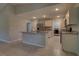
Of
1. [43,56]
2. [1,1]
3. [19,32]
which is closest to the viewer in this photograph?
[1,1]

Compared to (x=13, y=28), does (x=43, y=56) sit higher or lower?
lower

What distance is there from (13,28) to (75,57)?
1.66 metres

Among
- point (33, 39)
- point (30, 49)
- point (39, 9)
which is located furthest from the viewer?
point (33, 39)

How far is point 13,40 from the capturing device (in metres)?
2.75

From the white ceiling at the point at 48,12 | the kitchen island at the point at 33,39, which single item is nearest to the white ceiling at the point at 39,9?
the white ceiling at the point at 48,12

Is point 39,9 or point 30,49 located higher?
point 39,9

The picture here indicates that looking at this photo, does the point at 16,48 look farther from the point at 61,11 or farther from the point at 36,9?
the point at 61,11

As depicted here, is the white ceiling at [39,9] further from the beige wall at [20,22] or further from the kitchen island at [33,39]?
the kitchen island at [33,39]

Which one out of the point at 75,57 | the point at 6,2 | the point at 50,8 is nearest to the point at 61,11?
the point at 50,8

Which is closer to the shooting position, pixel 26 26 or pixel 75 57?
pixel 75 57

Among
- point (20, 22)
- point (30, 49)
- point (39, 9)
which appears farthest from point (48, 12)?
point (30, 49)

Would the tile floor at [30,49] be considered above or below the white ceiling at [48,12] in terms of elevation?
below

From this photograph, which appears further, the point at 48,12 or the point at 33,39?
the point at 33,39

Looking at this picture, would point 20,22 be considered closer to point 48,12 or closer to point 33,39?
point 33,39
